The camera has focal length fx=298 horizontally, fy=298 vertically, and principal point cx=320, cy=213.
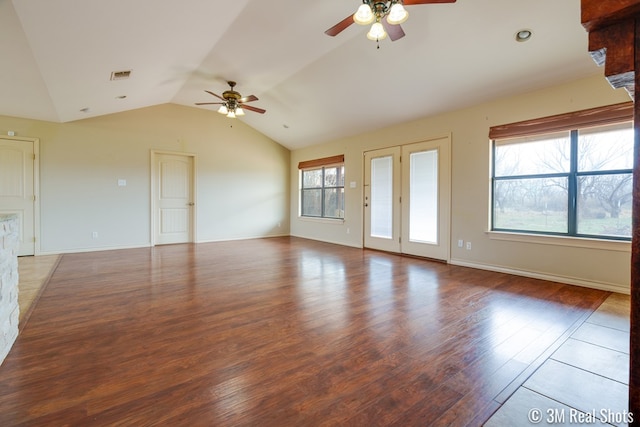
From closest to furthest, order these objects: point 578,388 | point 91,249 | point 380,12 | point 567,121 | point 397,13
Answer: point 578,388 < point 397,13 < point 380,12 < point 567,121 < point 91,249

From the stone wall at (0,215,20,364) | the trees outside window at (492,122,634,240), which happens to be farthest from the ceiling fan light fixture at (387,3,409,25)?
the stone wall at (0,215,20,364)

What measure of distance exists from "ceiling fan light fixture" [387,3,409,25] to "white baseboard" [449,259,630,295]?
3.64m

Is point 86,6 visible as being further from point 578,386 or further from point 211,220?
point 211,220

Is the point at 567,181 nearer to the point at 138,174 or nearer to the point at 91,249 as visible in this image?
the point at 138,174

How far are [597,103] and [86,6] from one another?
528 cm

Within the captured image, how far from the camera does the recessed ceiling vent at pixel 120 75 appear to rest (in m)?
3.90

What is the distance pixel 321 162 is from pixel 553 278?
16.9ft

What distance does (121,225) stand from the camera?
6.17m

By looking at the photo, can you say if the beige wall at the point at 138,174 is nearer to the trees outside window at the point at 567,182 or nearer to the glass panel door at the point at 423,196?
the glass panel door at the point at 423,196

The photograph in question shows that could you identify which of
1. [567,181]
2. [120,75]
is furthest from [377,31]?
[120,75]

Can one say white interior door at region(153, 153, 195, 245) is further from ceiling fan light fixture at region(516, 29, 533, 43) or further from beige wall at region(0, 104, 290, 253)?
ceiling fan light fixture at region(516, 29, 533, 43)

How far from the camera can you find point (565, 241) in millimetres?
3777

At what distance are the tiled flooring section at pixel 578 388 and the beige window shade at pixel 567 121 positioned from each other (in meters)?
2.41

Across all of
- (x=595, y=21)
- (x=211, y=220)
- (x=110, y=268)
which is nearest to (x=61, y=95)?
(x=110, y=268)
